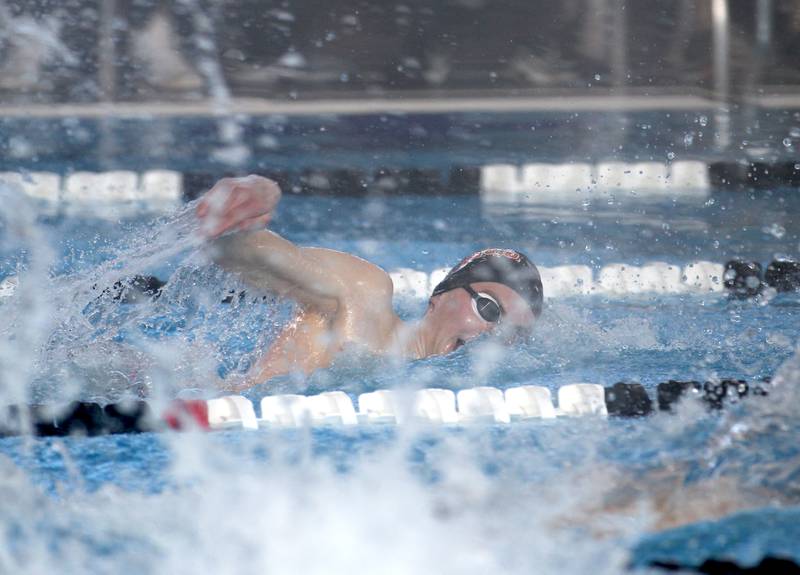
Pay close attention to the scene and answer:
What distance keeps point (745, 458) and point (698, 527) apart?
8.2 inches

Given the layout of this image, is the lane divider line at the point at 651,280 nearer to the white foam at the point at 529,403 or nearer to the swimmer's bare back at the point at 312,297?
the swimmer's bare back at the point at 312,297

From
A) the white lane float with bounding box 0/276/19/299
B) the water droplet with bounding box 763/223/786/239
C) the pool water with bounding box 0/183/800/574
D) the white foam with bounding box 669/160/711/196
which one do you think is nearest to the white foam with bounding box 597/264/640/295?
the pool water with bounding box 0/183/800/574

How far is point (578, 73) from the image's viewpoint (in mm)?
6508

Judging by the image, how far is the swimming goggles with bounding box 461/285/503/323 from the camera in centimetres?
211

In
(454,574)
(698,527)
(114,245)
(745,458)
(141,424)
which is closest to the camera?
(454,574)

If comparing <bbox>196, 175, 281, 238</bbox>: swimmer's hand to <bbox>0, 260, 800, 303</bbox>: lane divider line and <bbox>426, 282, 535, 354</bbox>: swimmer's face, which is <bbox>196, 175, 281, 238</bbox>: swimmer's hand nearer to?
<bbox>426, 282, 535, 354</bbox>: swimmer's face

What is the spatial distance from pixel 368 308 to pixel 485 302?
0.81 ft

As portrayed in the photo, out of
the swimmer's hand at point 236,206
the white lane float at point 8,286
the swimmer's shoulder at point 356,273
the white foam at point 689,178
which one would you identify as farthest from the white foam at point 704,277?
the white lane float at point 8,286

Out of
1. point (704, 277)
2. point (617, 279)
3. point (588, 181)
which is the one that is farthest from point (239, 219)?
point (588, 181)

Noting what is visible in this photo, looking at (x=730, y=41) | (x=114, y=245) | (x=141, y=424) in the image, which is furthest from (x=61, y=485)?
(x=730, y=41)

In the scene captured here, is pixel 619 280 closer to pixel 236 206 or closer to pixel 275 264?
pixel 275 264

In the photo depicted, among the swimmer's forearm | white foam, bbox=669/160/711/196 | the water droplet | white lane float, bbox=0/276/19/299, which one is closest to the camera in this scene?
the swimmer's forearm

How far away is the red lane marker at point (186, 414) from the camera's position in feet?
5.90

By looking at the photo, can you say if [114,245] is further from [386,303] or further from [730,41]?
[730,41]
